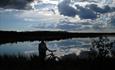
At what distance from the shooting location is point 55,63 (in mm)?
22016

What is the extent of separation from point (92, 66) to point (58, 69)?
2083mm

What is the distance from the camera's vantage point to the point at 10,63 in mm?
20969

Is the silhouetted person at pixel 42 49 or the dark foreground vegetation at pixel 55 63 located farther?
the silhouetted person at pixel 42 49

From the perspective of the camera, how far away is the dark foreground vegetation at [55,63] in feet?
67.3

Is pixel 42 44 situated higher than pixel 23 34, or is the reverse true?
pixel 42 44

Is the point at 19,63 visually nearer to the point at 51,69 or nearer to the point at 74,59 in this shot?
the point at 51,69

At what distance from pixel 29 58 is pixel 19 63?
198 cm

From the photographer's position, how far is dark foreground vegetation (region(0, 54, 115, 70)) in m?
20.5

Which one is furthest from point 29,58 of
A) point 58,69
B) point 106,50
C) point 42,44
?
point 106,50

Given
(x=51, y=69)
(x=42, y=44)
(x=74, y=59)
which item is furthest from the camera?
(x=74, y=59)

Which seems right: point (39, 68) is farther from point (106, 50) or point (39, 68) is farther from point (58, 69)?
point (106, 50)

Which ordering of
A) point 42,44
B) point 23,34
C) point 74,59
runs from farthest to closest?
point 23,34, point 74,59, point 42,44

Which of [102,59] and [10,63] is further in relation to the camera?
[102,59]

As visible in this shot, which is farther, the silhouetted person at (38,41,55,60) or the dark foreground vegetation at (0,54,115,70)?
the silhouetted person at (38,41,55,60)
